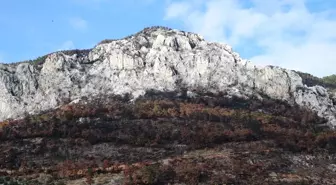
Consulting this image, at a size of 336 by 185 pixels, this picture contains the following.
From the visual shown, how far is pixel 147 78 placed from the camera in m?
111

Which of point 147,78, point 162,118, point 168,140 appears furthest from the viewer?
point 147,78

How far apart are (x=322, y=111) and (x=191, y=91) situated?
27509 mm

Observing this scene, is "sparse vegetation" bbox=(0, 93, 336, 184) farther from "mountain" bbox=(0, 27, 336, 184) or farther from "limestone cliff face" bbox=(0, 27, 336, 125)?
"limestone cliff face" bbox=(0, 27, 336, 125)

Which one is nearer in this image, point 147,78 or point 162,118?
point 162,118

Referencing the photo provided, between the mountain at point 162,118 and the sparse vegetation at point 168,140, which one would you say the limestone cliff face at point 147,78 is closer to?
the mountain at point 162,118

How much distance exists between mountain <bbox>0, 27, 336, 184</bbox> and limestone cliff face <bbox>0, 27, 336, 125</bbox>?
9.5 inches

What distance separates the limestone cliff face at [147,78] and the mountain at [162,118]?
0.24m

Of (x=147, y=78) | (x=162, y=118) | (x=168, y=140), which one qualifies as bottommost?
(x=168, y=140)

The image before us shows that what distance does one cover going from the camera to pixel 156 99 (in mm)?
102688

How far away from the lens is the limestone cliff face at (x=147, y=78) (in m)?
109

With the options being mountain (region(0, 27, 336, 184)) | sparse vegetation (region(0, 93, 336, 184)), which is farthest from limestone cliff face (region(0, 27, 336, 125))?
sparse vegetation (region(0, 93, 336, 184))

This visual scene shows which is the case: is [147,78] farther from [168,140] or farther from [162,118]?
[168,140]

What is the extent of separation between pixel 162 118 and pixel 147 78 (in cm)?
1959

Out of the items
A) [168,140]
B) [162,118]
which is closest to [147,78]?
[162,118]
